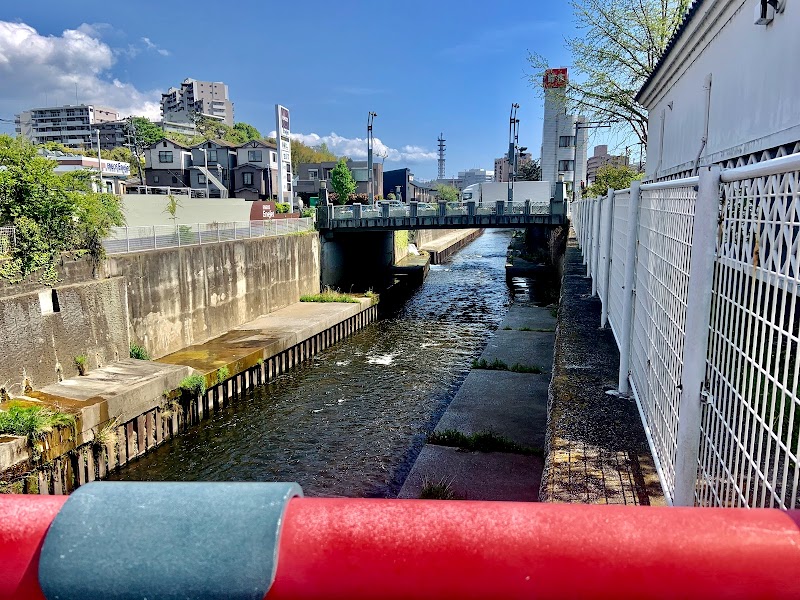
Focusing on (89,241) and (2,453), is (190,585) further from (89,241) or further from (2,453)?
(89,241)

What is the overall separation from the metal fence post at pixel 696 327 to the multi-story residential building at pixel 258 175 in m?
63.6

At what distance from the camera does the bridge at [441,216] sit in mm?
33125

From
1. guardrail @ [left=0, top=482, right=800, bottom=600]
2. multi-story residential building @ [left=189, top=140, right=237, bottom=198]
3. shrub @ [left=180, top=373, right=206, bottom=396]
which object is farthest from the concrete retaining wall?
multi-story residential building @ [left=189, top=140, right=237, bottom=198]

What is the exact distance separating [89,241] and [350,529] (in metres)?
16.5

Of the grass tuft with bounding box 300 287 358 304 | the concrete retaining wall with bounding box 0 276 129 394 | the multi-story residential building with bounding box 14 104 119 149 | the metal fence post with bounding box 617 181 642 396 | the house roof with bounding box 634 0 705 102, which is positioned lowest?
the grass tuft with bounding box 300 287 358 304

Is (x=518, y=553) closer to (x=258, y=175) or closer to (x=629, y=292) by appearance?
(x=629, y=292)

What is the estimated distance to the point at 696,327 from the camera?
2525mm

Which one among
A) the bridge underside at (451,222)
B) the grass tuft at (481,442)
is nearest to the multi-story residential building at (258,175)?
the bridge underside at (451,222)

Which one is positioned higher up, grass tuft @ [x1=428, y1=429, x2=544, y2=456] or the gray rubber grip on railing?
the gray rubber grip on railing

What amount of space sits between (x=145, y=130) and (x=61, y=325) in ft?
352

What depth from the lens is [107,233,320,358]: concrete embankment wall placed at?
57.1ft

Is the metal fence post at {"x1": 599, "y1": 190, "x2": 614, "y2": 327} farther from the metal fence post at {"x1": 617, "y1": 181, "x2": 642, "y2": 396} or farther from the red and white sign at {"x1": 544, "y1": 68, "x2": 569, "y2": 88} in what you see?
the red and white sign at {"x1": 544, "y1": 68, "x2": 569, "y2": 88}

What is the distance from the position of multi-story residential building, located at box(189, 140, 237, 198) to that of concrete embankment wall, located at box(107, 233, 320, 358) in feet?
113

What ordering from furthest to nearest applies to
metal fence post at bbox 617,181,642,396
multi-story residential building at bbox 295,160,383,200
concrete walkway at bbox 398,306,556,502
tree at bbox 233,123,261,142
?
tree at bbox 233,123,261,142 < multi-story residential building at bbox 295,160,383,200 < concrete walkway at bbox 398,306,556,502 < metal fence post at bbox 617,181,642,396
